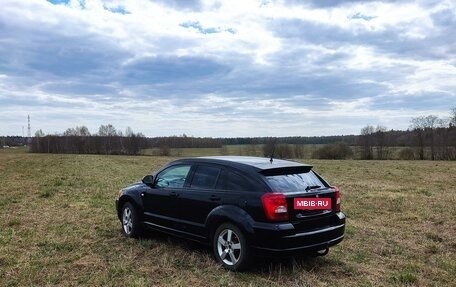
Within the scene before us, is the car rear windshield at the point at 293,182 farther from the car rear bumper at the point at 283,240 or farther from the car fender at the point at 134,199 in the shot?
the car fender at the point at 134,199

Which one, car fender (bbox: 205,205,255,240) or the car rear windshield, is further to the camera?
the car rear windshield

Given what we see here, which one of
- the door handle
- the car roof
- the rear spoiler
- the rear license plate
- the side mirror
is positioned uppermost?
the car roof

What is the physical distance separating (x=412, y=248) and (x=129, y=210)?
200 inches

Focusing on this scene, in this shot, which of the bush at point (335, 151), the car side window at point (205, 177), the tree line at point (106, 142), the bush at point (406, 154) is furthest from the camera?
the tree line at point (106, 142)

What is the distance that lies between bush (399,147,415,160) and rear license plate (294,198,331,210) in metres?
66.8

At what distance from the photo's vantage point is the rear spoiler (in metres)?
6.43

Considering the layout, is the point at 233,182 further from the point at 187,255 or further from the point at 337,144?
the point at 337,144

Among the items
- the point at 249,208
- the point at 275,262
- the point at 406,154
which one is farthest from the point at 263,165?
the point at 406,154

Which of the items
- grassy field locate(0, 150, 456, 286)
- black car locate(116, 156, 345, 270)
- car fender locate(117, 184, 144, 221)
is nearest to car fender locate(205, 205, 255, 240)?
black car locate(116, 156, 345, 270)

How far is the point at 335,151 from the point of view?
6912 centimetres

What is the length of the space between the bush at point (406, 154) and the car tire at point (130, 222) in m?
66.1

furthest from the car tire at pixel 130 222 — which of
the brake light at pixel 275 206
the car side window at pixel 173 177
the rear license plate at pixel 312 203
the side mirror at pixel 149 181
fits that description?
the rear license plate at pixel 312 203

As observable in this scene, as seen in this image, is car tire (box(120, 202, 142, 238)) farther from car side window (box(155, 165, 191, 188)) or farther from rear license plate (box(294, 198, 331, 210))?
rear license plate (box(294, 198, 331, 210))

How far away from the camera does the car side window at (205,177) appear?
22.9 ft
